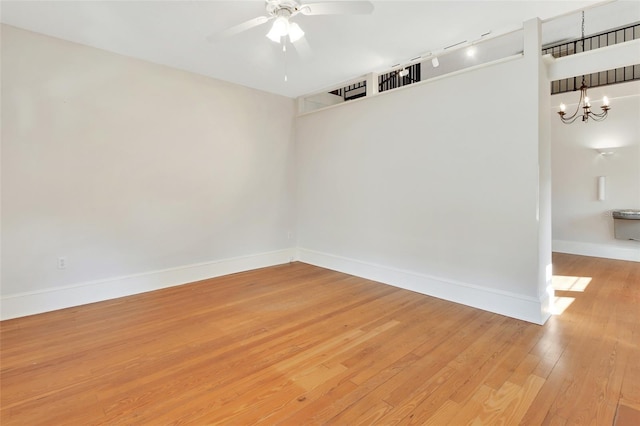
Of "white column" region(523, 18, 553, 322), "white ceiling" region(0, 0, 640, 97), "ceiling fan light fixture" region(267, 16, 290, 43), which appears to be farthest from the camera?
"white column" region(523, 18, 553, 322)

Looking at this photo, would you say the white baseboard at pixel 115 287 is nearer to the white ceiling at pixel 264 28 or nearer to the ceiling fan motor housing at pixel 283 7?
the white ceiling at pixel 264 28

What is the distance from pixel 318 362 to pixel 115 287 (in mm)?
2696

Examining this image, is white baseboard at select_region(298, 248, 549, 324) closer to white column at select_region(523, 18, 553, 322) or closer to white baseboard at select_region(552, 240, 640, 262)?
white column at select_region(523, 18, 553, 322)

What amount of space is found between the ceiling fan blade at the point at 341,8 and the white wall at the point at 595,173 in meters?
5.78

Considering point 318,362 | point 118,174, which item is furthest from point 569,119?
point 118,174

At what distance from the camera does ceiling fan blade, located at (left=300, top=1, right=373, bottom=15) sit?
191 cm

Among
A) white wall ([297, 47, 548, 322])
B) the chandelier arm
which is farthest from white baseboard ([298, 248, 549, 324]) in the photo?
the chandelier arm

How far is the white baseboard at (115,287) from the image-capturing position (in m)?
2.94

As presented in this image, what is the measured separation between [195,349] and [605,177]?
23.0ft

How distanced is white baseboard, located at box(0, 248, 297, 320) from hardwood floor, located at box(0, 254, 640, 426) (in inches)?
4.9

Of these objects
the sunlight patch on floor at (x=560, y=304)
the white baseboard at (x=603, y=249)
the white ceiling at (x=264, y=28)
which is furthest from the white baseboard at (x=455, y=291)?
the white baseboard at (x=603, y=249)

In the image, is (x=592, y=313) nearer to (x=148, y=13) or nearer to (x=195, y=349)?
(x=195, y=349)

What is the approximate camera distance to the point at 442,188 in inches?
134

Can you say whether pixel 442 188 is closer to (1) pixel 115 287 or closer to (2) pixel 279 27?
(2) pixel 279 27
